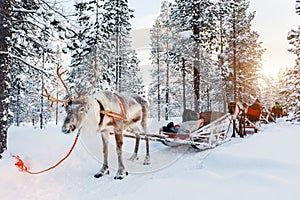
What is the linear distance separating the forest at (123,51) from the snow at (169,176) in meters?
1.83

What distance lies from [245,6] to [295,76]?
14052 mm

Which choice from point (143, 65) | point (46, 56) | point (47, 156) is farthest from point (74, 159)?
point (143, 65)

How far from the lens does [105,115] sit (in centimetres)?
539

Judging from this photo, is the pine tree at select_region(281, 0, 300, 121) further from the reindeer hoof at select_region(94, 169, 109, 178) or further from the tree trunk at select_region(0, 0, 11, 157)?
the tree trunk at select_region(0, 0, 11, 157)

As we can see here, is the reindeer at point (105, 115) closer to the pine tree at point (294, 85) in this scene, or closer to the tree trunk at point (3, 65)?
the tree trunk at point (3, 65)

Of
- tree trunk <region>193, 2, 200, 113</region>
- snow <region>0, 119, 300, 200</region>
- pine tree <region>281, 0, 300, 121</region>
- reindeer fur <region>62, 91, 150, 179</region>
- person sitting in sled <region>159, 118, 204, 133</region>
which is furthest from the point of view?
tree trunk <region>193, 2, 200, 113</region>

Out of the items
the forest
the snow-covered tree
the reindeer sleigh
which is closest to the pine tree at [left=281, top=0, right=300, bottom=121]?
the forest

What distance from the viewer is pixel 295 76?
15648 millimetres

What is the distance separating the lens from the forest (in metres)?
7.62

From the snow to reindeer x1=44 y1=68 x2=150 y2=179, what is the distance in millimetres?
416

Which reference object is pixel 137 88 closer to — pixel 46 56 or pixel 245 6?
pixel 245 6

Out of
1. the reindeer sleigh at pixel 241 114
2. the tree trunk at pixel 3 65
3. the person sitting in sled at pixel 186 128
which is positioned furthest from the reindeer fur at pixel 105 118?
the reindeer sleigh at pixel 241 114

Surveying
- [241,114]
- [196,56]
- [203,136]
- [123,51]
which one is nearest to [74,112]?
[203,136]

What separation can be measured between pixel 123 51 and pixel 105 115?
97.9 ft
